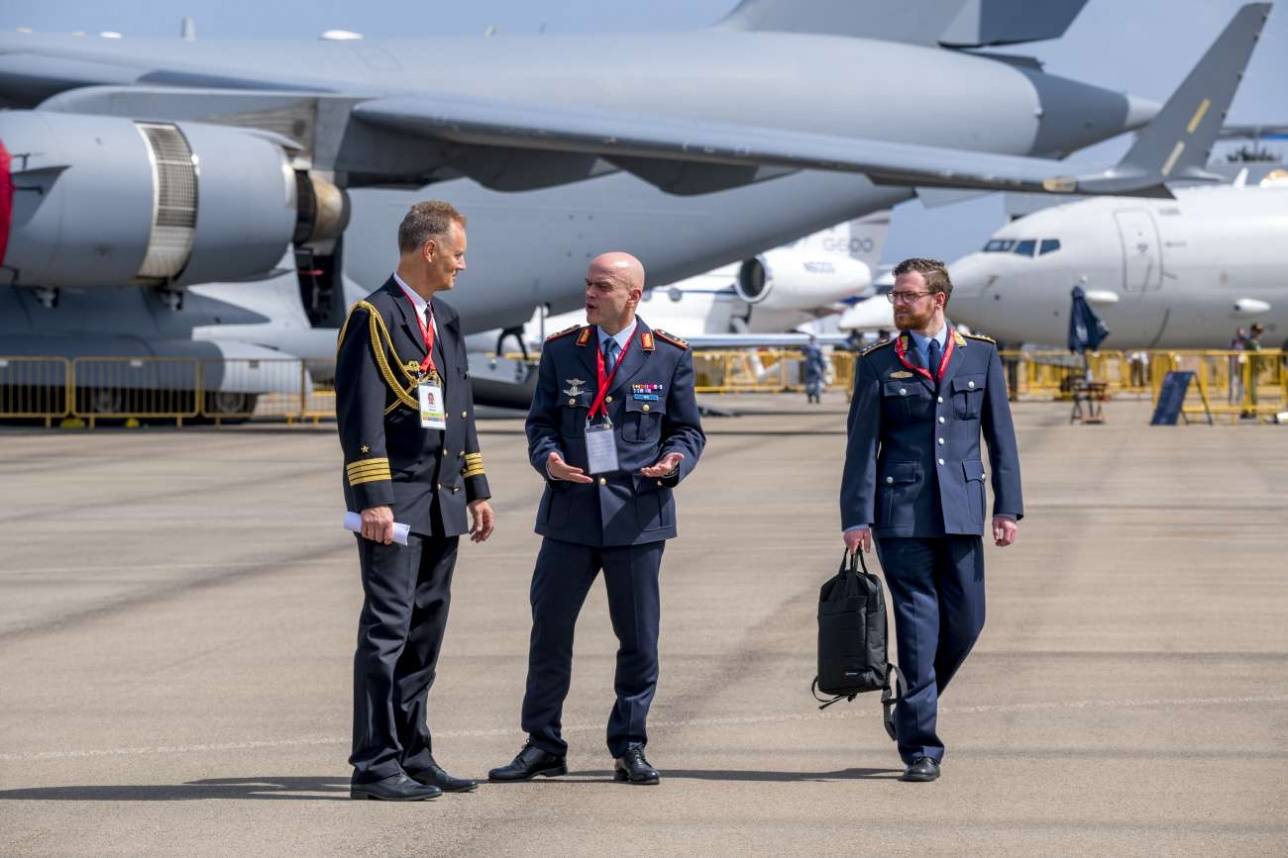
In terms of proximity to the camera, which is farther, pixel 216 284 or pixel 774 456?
pixel 216 284

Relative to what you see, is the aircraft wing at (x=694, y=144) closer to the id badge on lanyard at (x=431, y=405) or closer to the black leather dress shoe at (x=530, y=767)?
the id badge on lanyard at (x=431, y=405)

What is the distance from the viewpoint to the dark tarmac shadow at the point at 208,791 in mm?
5641

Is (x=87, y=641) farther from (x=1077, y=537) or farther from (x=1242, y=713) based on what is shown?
(x=1077, y=537)

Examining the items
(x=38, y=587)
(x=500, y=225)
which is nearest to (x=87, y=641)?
(x=38, y=587)

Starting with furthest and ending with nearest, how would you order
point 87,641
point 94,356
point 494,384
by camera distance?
point 494,384
point 94,356
point 87,641

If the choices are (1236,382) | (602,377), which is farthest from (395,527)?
(1236,382)

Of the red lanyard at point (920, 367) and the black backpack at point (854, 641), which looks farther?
the red lanyard at point (920, 367)

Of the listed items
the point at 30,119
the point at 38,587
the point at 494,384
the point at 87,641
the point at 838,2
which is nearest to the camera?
the point at 87,641

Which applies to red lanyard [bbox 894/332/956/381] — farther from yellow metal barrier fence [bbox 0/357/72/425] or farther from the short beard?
yellow metal barrier fence [bbox 0/357/72/425]

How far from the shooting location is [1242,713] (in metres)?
6.75

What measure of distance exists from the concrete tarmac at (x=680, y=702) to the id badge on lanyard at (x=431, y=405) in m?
1.13

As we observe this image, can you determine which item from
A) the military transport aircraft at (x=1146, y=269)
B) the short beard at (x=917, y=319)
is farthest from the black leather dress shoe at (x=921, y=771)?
the military transport aircraft at (x=1146, y=269)

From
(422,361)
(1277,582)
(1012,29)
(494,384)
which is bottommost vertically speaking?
(494,384)

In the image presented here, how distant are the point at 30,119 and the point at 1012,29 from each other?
591 inches
